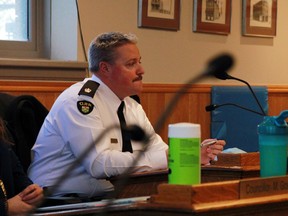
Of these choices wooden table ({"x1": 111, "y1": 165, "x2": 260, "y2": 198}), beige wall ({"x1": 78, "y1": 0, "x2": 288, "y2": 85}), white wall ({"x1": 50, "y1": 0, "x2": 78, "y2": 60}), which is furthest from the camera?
beige wall ({"x1": 78, "y1": 0, "x2": 288, "y2": 85})

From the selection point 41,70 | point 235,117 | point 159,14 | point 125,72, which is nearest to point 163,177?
point 125,72

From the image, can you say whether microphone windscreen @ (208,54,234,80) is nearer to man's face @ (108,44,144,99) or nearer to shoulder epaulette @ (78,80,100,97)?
shoulder epaulette @ (78,80,100,97)

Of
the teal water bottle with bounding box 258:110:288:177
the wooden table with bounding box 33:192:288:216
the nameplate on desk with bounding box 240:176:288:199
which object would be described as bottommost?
the wooden table with bounding box 33:192:288:216

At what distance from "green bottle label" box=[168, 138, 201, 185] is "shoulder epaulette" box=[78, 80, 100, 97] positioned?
4.87 ft

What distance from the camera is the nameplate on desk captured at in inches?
69.6

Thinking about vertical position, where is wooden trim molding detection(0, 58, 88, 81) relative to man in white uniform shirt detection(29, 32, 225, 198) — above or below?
above

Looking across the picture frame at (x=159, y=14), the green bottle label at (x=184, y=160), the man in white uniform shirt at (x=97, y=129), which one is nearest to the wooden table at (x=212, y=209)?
the green bottle label at (x=184, y=160)

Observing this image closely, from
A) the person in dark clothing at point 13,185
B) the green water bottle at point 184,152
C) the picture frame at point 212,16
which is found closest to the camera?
the green water bottle at point 184,152

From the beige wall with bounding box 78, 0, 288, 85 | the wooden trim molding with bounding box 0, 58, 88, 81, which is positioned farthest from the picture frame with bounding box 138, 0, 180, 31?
the wooden trim molding with bounding box 0, 58, 88, 81

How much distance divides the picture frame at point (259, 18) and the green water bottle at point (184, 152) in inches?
148

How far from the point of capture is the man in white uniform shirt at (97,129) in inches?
117

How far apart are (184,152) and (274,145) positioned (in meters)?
0.46

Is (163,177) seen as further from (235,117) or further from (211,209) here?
(235,117)

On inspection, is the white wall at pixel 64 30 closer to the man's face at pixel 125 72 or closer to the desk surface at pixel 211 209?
the man's face at pixel 125 72
